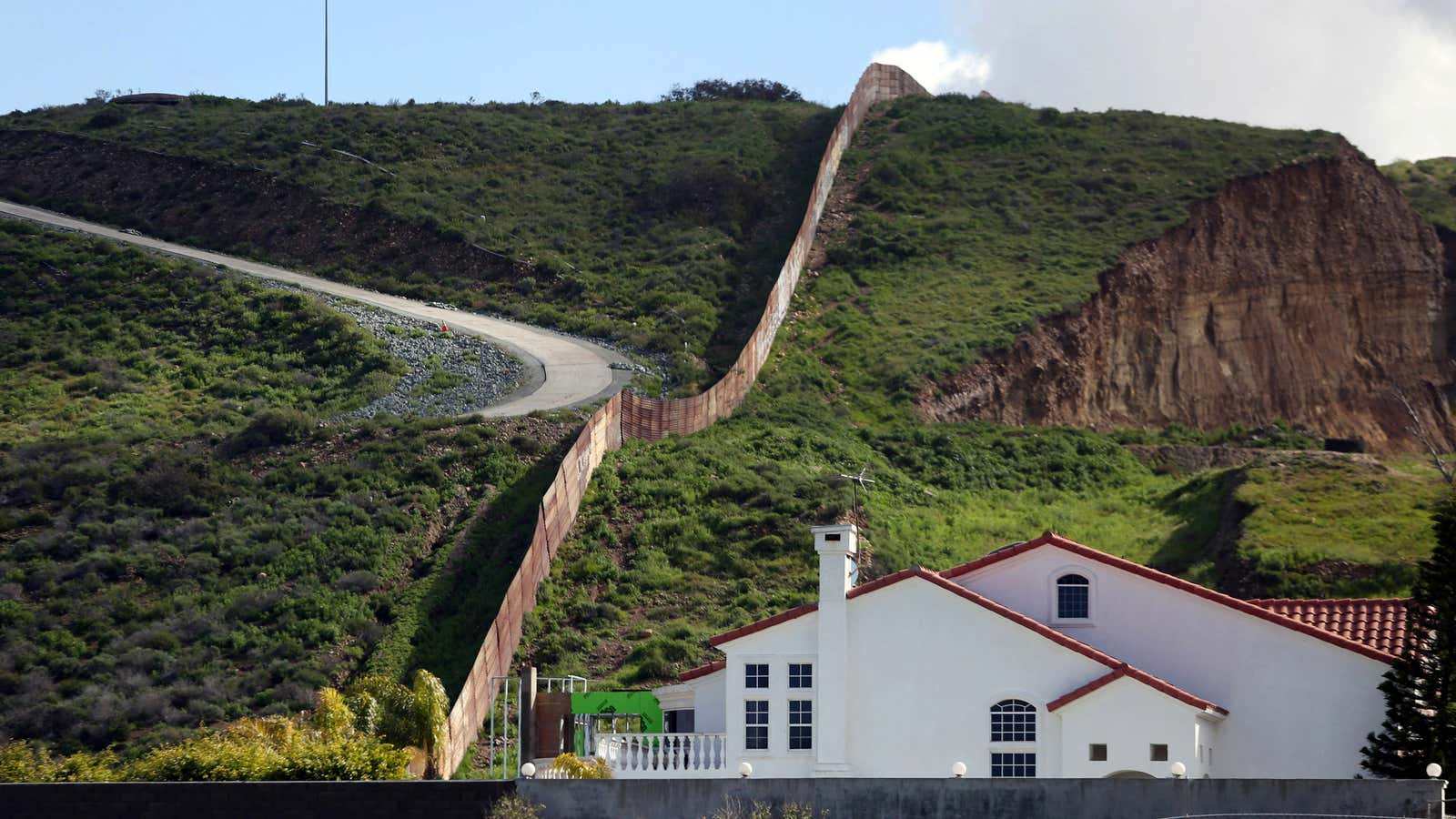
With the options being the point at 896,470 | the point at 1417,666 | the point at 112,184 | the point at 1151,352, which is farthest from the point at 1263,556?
the point at 112,184

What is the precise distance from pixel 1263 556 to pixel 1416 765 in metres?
22.3

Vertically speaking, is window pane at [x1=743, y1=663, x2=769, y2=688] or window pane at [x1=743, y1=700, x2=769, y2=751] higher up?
window pane at [x1=743, y1=663, x2=769, y2=688]

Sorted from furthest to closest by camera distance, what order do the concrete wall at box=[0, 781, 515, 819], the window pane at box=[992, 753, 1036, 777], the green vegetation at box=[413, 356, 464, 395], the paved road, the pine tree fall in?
→ the green vegetation at box=[413, 356, 464, 395], the paved road, the window pane at box=[992, 753, 1036, 777], the pine tree, the concrete wall at box=[0, 781, 515, 819]

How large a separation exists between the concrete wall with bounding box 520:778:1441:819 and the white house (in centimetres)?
664

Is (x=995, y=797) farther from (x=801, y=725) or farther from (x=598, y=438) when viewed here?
(x=598, y=438)

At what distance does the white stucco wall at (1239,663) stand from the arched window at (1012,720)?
262 centimetres

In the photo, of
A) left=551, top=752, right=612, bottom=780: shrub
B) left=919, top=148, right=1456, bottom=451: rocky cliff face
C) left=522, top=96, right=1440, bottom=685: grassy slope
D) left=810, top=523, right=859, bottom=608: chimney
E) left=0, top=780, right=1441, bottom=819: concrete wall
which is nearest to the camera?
left=0, top=780, right=1441, bottom=819: concrete wall

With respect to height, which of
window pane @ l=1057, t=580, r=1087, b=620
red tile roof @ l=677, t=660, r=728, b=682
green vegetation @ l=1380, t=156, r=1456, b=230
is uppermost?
green vegetation @ l=1380, t=156, r=1456, b=230

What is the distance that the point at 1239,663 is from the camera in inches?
1347

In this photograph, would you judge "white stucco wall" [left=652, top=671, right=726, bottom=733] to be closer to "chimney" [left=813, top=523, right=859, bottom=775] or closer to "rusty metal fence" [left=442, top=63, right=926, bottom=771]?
"chimney" [left=813, top=523, right=859, bottom=775]

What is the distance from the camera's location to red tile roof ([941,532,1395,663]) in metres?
33.4

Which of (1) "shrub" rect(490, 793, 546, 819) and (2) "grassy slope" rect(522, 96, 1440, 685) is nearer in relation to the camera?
(1) "shrub" rect(490, 793, 546, 819)

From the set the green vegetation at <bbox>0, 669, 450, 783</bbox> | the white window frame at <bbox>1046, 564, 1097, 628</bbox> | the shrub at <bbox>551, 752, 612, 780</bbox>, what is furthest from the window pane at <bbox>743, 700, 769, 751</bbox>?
the green vegetation at <bbox>0, 669, 450, 783</bbox>

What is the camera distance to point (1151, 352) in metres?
82.4
